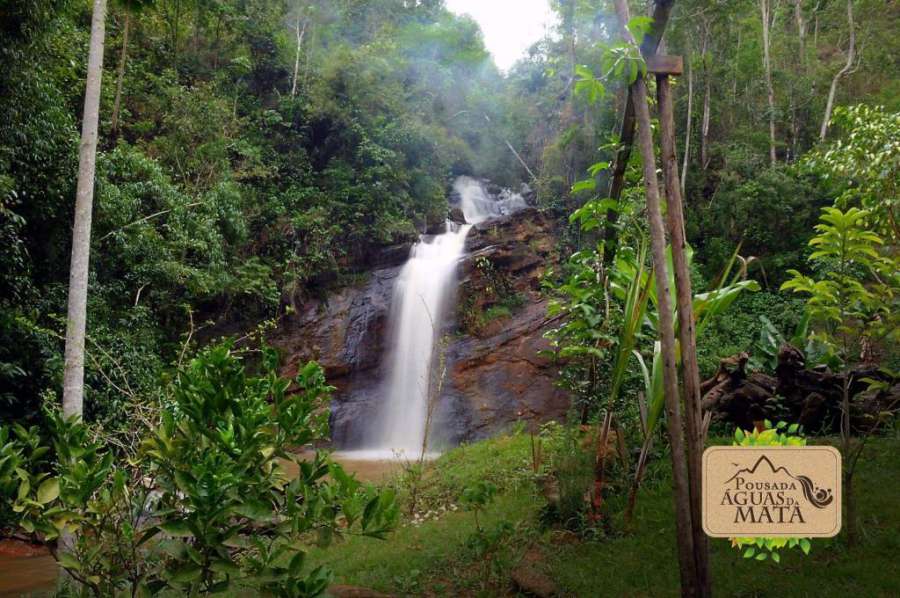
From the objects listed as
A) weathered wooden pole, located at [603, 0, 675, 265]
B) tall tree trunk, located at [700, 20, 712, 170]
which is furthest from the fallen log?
tall tree trunk, located at [700, 20, 712, 170]

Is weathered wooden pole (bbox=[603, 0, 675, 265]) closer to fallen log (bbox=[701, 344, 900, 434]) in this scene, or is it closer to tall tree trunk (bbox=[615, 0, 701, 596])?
tall tree trunk (bbox=[615, 0, 701, 596])

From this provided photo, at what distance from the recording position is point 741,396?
21.6 ft

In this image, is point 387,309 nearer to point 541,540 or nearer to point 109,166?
point 109,166

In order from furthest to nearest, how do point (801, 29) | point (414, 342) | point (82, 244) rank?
point (801, 29) < point (414, 342) < point (82, 244)

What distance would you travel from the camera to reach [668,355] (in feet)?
9.59

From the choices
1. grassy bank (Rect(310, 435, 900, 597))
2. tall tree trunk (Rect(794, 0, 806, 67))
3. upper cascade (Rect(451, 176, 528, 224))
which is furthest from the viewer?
upper cascade (Rect(451, 176, 528, 224))

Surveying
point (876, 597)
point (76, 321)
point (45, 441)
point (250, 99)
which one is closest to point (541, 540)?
point (876, 597)

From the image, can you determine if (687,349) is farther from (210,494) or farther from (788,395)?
(788,395)

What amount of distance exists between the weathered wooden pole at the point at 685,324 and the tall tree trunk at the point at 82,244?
636 cm

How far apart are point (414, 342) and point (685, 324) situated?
1211cm

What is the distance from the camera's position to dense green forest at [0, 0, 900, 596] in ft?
7.66

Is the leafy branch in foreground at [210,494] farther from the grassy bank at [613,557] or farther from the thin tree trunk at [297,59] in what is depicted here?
the thin tree trunk at [297,59]

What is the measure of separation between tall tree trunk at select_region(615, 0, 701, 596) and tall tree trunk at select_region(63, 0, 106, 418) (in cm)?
628

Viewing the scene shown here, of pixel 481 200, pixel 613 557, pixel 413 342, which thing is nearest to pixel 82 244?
pixel 613 557
